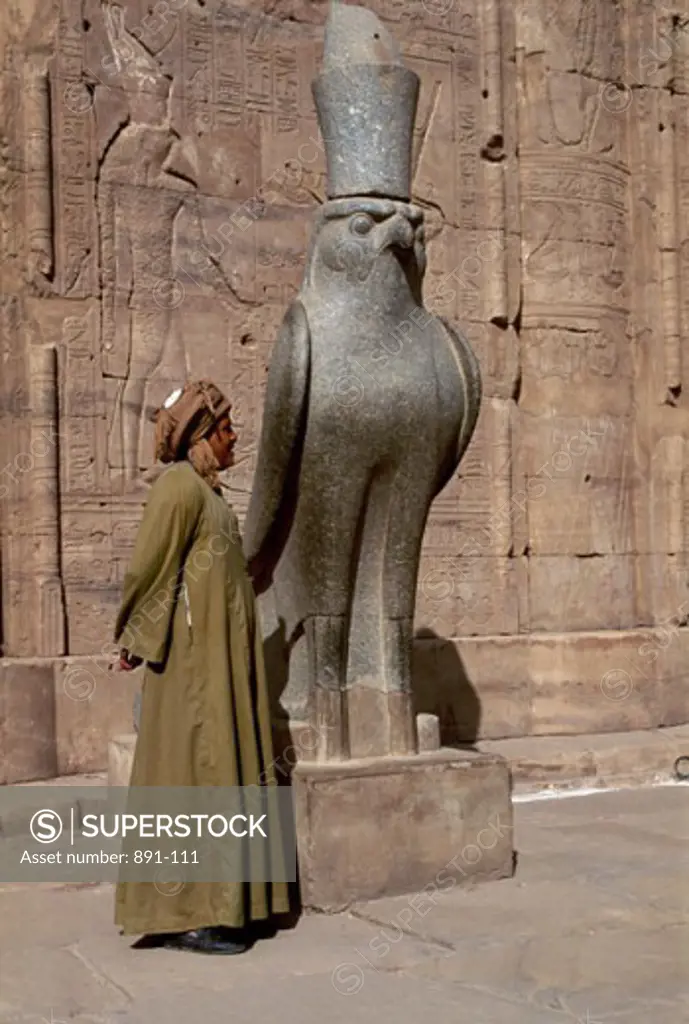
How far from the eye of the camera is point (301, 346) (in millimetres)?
5004

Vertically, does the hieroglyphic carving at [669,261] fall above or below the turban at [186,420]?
above

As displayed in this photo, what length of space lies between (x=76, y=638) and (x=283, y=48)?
12.3 ft

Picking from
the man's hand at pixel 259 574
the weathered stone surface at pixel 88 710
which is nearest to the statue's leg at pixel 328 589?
the man's hand at pixel 259 574

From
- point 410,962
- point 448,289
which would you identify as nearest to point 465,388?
point 410,962

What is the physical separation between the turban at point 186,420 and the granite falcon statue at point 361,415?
1.27 feet

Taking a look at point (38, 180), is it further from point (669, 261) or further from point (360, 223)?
point (669, 261)

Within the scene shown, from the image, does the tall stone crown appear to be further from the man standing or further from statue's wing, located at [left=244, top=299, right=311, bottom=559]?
the man standing

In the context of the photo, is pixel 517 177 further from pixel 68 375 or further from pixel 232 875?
pixel 232 875

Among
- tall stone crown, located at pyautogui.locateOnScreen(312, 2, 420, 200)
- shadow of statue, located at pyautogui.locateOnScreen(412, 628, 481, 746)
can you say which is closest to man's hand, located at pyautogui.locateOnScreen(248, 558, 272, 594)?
tall stone crown, located at pyautogui.locateOnScreen(312, 2, 420, 200)

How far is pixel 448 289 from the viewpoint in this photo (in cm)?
895

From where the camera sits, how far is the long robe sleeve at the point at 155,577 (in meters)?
4.47

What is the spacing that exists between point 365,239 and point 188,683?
1739mm

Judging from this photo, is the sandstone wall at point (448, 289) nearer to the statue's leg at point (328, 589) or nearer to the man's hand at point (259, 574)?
the man's hand at point (259, 574)

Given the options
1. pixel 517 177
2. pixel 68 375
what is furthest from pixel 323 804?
pixel 517 177
